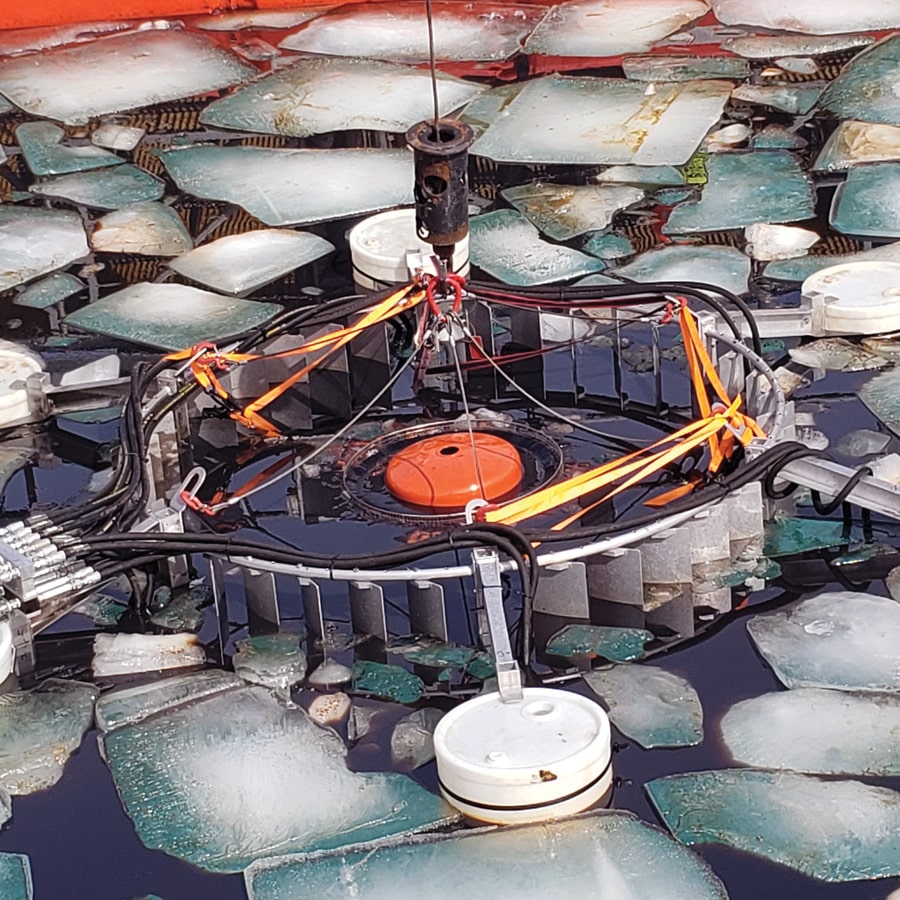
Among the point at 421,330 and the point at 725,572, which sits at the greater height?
the point at 421,330

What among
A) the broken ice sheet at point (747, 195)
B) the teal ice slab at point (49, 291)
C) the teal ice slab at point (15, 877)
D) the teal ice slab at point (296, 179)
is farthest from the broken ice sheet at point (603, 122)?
the teal ice slab at point (15, 877)

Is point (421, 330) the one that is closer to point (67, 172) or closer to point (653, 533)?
point (653, 533)

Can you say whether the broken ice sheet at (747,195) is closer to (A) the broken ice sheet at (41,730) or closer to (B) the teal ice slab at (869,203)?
(B) the teal ice slab at (869,203)

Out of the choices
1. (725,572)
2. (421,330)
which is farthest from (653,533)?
(421,330)

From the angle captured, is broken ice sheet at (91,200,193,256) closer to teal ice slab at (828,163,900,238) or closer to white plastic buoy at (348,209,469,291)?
white plastic buoy at (348,209,469,291)

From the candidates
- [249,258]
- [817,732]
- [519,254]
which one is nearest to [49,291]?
[249,258]

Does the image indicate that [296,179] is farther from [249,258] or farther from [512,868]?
[512,868]

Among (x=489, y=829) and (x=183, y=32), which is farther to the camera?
(x=183, y=32)
